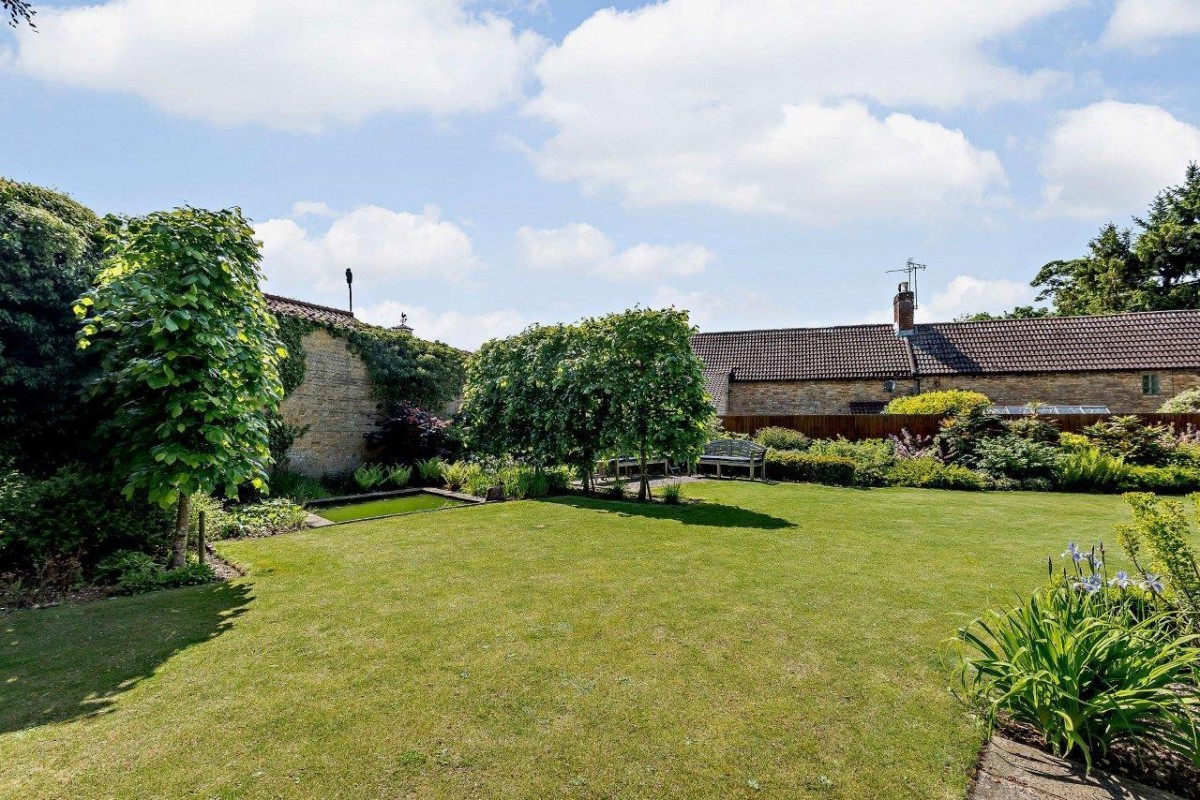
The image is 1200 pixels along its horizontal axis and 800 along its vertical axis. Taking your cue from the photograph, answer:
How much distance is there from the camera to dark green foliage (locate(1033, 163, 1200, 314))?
32.3 m

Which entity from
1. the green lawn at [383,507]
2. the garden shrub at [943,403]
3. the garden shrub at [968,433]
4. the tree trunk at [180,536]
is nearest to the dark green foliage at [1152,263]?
the garden shrub at [943,403]

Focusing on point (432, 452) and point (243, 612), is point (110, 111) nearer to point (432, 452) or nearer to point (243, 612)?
point (243, 612)

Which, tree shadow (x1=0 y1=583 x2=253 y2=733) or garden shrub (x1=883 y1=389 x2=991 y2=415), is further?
garden shrub (x1=883 y1=389 x2=991 y2=415)

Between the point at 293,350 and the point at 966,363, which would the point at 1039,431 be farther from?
the point at 293,350

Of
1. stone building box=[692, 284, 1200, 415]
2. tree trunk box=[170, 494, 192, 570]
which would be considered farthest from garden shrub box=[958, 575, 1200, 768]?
stone building box=[692, 284, 1200, 415]

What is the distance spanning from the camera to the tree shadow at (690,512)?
348 inches

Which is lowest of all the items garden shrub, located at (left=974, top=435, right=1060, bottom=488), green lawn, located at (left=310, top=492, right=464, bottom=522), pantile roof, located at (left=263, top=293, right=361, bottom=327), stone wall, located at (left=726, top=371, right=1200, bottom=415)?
green lawn, located at (left=310, top=492, right=464, bottom=522)

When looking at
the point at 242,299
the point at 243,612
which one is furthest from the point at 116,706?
the point at 242,299

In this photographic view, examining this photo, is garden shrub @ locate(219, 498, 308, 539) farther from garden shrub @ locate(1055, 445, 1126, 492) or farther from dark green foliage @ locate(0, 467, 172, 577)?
garden shrub @ locate(1055, 445, 1126, 492)

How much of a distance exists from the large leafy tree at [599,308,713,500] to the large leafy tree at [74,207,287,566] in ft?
21.0

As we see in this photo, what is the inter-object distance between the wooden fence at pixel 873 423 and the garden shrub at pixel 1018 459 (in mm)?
1743

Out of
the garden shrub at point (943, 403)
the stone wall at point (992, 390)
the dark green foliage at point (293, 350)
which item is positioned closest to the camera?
the dark green foliage at point (293, 350)

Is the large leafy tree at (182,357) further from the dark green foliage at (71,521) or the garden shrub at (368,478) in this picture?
the garden shrub at (368,478)

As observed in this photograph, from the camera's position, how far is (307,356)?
Result: 13.8m
